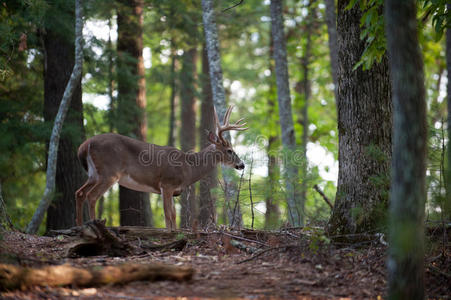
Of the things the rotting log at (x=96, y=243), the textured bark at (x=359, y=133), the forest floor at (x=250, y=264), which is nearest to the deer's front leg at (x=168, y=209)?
the forest floor at (x=250, y=264)

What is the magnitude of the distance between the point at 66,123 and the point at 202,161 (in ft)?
10.6

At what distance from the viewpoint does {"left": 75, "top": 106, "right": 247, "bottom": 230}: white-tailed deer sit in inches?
352

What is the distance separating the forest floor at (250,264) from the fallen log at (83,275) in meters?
0.05

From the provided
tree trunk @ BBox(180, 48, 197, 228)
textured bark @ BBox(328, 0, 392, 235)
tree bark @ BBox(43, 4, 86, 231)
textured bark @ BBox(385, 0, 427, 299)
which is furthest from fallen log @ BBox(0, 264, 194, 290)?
tree trunk @ BBox(180, 48, 197, 228)

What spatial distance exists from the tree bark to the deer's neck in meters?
2.71

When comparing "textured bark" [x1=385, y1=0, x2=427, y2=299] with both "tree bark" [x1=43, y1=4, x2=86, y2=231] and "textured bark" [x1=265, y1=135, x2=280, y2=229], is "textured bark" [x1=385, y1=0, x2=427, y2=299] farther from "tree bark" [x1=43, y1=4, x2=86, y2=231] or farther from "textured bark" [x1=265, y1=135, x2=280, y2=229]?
"tree bark" [x1=43, y1=4, x2=86, y2=231]

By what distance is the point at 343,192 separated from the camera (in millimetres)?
6047

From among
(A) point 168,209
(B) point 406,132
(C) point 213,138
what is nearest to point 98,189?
(A) point 168,209

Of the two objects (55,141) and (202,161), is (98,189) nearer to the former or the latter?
(55,141)

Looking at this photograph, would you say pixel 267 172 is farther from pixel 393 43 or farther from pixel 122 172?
pixel 393 43

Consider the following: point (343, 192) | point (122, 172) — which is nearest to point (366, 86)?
point (343, 192)

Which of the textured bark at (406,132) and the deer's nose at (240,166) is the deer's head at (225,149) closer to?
the deer's nose at (240,166)

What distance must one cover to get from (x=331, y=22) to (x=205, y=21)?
429cm

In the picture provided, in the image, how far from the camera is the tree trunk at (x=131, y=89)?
40.3 feet
